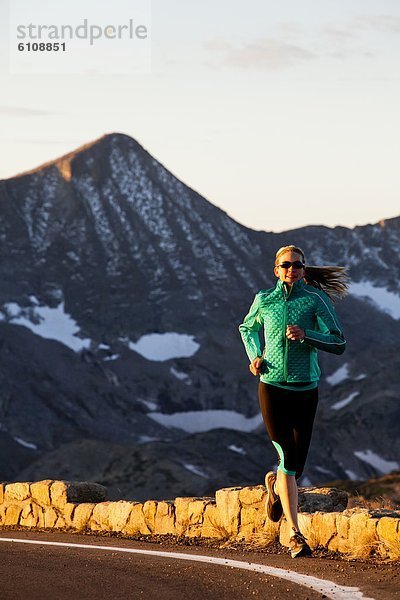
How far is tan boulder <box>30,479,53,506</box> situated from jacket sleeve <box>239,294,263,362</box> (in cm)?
477

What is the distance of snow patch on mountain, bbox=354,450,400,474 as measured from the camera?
17912cm

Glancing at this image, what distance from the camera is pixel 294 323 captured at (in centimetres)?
942

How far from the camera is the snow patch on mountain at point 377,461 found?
179m

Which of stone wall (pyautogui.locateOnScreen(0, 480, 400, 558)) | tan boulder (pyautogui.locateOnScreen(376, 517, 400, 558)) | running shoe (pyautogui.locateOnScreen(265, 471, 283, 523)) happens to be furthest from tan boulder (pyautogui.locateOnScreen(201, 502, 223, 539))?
tan boulder (pyautogui.locateOnScreen(376, 517, 400, 558))

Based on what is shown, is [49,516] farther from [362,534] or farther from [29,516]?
[362,534]

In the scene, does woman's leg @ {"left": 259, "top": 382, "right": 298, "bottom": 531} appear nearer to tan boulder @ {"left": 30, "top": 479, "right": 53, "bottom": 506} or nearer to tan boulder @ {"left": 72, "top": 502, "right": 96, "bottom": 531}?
tan boulder @ {"left": 72, "top": 502, "right": 96, "bottom": 531}

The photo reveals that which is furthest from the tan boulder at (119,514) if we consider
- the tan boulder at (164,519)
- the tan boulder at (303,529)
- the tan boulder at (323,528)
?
the tan boulder at (323,528)

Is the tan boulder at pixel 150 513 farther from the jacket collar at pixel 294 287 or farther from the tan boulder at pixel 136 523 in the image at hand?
the jacket collar at pixel 294 287

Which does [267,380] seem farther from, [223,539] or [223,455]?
[223,455]

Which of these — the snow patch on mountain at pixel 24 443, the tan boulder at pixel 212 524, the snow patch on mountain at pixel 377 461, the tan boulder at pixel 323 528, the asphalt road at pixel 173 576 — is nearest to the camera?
the asphalt road at pixel 173 576

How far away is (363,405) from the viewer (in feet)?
625

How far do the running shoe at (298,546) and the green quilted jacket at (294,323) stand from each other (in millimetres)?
1171

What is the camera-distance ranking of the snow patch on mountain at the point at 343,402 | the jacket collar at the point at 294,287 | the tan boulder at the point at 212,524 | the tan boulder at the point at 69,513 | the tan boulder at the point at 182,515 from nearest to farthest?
the jacket collar at the point at 294,287 → the tan boulder at the point at 212,524 → the tan boulder at the point at 182,515 → the tan boulder at the point at 69,513 → the snow patch on mountain at the point at 343,402

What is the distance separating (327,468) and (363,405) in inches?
925
